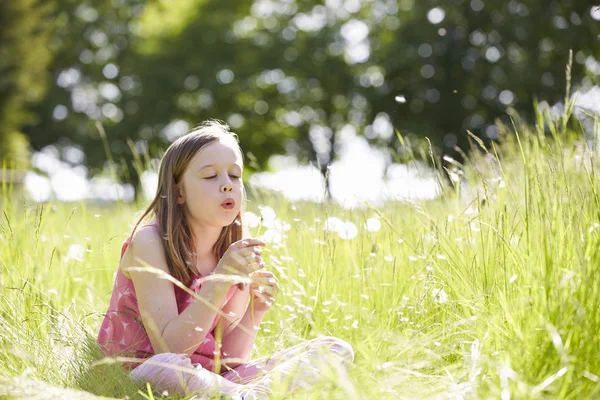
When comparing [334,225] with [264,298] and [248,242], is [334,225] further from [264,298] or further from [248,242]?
[248,242]

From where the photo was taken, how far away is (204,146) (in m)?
2.54

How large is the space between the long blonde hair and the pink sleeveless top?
9 centimetres

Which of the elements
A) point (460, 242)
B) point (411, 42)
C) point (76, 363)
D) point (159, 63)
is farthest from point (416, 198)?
point (159, 63)

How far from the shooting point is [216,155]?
2514 millimetres

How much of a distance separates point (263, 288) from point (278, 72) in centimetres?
1987

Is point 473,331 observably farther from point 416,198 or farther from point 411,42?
point 411,42

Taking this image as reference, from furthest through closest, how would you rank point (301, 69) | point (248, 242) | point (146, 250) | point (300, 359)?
1. point (301, 69)
2. point (146, 250)
3. point (248, 242)
4. point (300, 359)

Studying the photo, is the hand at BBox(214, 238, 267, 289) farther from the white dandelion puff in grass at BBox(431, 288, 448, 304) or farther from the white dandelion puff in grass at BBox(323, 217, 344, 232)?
the white dandelion puff in grass at BBox(323, 217, 344, 232)

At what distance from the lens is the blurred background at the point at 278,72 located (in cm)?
1786

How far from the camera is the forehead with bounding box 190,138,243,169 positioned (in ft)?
8.22

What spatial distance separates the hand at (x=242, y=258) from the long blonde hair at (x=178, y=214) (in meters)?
0.23

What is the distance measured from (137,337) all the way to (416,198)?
135 cm

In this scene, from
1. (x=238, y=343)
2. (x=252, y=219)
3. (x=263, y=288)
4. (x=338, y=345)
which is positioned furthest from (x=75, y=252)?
(x=338, y=345)

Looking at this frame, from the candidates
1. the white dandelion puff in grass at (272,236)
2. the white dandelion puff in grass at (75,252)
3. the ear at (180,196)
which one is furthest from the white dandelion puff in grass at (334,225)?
the white dandelion puff in grass at (75,252)
